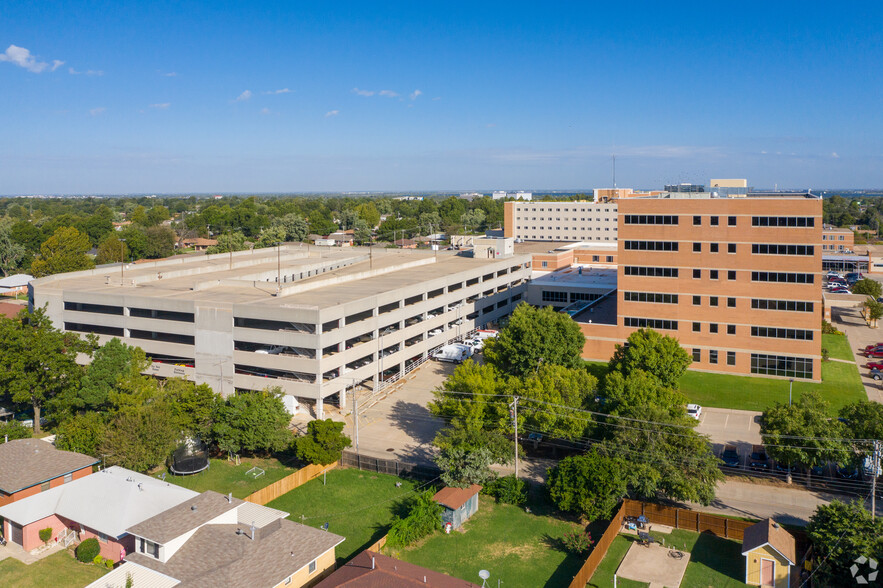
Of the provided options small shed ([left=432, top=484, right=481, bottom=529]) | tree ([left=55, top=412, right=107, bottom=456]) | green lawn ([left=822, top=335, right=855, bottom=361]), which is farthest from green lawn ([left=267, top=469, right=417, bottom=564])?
green lawn ([left=822, top=335, right=855, bottom=361])

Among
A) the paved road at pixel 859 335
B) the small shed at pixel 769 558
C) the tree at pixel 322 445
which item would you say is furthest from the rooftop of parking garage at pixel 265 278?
the paved road at pixel 859 335

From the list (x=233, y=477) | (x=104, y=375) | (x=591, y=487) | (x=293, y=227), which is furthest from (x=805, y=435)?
(x=293, y=227)

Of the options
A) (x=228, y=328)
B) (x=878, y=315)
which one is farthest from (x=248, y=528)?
(x=878, y=315)

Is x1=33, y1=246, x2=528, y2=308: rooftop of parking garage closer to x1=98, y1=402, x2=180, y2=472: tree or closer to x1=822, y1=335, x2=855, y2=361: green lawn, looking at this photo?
x1=98, y1=402, x2=180, y2=472: tree

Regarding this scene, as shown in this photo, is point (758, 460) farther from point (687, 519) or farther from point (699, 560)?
point (699, 560)

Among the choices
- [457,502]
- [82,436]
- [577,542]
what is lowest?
[577,542]

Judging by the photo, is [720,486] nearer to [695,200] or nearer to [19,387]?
[695,200]

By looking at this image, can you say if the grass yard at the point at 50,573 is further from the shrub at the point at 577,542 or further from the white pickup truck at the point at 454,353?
the white pickup truck at the point at 454,353
